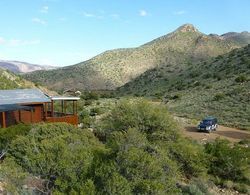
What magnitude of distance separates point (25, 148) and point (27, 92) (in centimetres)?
1386

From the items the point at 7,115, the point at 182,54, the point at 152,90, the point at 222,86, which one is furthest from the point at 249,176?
the point at 182,54

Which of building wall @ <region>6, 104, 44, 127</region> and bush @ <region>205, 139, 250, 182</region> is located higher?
building wall @ <region>6, 104, 44, 127</region>

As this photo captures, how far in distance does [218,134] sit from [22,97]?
1835 cm

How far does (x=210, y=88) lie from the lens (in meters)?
62.3

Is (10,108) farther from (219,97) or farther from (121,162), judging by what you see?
(219,97)

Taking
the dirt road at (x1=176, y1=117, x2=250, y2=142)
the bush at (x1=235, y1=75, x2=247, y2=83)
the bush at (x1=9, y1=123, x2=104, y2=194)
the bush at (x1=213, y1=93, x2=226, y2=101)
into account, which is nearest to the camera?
the bush at (x1=9, y1=123, x2=104, y2=194)

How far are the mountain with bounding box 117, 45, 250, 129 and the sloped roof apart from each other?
21939 millimetres

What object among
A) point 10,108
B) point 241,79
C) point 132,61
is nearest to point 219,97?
point 241,79

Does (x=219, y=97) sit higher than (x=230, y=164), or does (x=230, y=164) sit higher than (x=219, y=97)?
(x=219, y=97)

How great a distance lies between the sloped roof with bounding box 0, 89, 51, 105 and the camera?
27891 millimetres

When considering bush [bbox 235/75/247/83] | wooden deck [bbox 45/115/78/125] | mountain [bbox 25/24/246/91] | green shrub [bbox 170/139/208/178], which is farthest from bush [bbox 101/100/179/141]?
mountain [bbox 25/24/246/91]

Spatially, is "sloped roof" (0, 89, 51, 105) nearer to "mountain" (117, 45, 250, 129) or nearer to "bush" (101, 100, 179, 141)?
"bush" (101, 100, 179, 141)

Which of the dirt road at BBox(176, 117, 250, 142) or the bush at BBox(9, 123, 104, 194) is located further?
the dirt road at BBox(176, 117, 250, 142)

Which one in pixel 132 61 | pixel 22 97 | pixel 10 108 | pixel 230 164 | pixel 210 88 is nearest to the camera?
pixel 230 164
